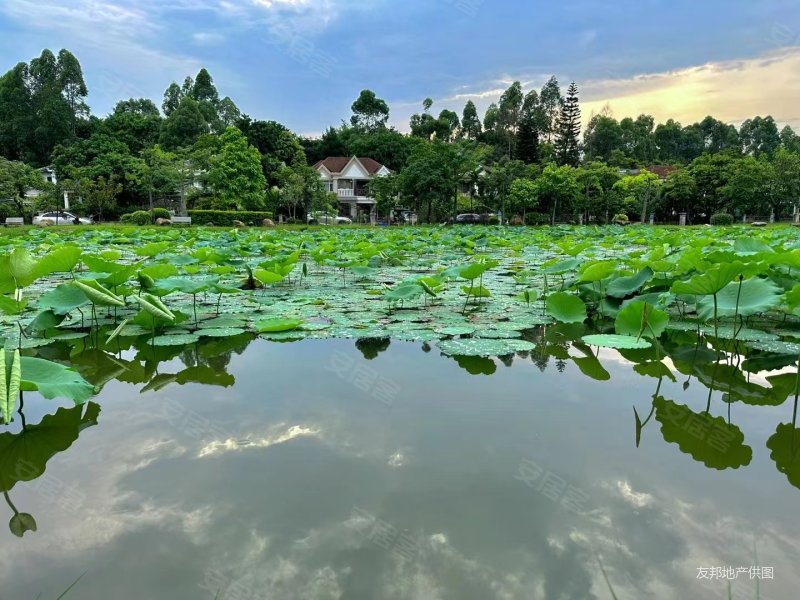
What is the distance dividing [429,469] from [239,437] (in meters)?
0.70

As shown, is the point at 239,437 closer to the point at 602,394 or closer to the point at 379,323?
the point at 602,394

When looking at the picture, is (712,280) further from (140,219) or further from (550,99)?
(550,99)

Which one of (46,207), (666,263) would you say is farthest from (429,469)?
(46,207)

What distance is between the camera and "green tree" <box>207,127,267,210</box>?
2517cm

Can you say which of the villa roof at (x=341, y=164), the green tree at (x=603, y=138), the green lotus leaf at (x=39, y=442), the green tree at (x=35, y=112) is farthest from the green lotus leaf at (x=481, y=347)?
the green tree at (x=603, y=138)

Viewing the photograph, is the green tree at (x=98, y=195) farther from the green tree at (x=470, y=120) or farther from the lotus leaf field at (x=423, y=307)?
the green tree at (x=470, y=120)

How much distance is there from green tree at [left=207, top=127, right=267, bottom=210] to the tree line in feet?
0.21

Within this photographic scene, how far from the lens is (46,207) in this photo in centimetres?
2598

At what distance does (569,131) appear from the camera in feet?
138

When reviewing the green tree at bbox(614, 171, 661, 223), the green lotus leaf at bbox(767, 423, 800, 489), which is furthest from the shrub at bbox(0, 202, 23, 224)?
the green tree at bbox(614, 171, 661, 223)

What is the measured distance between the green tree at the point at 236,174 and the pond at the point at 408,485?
2457 centimetres

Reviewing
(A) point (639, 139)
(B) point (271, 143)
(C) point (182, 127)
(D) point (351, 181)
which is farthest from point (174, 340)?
(A) point (639, 139)

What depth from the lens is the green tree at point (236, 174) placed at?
25.2m

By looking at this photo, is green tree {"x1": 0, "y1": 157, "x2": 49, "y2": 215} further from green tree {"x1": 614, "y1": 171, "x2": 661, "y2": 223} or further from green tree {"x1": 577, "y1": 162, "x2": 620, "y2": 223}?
green tree {"x1": 614, "y1": 171, "x2": 661, "y2": 223}
